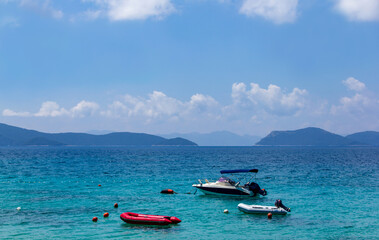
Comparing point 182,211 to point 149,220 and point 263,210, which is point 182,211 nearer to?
point 149,220

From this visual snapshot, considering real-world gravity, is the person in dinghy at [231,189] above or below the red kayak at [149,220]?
above

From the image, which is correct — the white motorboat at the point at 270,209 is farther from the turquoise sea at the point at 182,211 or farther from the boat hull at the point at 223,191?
the boat hull at the point at 223,191

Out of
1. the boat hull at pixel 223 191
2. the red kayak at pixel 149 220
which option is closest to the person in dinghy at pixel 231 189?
the boat hull at pixel 223 191

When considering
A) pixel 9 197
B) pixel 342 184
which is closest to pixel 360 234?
pixel 342 184

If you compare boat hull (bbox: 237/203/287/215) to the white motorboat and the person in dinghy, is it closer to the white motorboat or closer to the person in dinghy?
the white motorboat

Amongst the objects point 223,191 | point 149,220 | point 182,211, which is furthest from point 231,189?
point 149,220

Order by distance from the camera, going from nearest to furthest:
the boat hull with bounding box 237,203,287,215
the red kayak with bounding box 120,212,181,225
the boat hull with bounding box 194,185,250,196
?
the red kayak with bounding box 120,212,181,225, the boat hull with bounding box 237,203,287,215, the boat hull with bounding box 194,185,250,196

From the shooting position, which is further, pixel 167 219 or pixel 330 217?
pixel 330 217

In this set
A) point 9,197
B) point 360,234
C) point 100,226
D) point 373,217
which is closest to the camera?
point 360,234

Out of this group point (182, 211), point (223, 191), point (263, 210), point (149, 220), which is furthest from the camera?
point (223, 191)

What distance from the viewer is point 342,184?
6347 centimetres

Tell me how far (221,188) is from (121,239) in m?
23.5

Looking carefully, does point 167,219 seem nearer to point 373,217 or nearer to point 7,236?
point 7,236

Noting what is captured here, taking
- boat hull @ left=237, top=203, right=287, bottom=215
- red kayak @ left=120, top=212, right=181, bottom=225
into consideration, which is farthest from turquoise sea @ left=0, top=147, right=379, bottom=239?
boat hull @ left=237, top=203, right=287, bottom=215
